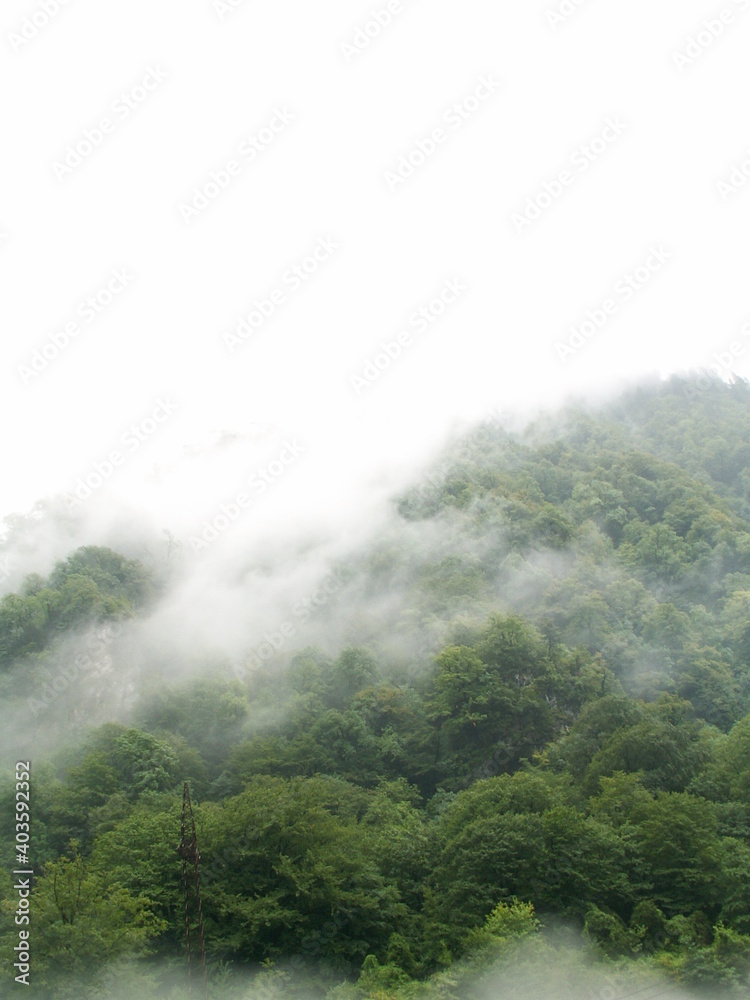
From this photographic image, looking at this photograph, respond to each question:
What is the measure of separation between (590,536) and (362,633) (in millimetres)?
32516

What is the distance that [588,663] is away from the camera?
63.5 metres

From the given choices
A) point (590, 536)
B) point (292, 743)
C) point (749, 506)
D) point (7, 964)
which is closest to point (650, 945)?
point (7, 964)

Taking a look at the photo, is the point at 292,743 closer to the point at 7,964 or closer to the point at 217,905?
the point at 217,905
